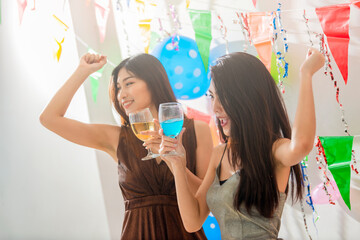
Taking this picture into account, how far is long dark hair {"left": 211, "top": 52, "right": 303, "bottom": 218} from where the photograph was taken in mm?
1330

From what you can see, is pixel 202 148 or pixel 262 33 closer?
pixel 202 148

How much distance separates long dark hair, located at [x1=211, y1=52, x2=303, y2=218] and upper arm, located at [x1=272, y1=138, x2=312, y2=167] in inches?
0.9

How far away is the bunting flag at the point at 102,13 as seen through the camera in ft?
9.23

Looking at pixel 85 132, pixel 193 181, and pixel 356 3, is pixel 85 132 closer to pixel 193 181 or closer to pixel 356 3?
pixel 193 181

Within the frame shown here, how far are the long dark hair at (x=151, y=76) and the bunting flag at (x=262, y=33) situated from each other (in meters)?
0.51

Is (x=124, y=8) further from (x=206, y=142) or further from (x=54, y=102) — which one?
(x=206, y=142)

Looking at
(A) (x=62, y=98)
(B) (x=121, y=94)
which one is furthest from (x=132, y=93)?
(A) (x=62, y=98)

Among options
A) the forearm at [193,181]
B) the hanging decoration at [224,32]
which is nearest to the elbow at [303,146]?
the forearm at [193,181]

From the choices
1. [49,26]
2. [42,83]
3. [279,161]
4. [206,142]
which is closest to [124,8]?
[49,26]

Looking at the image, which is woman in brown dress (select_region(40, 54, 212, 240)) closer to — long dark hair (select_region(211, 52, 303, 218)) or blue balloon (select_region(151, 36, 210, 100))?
blue balloon (select_region(151, 36, 210, 100))

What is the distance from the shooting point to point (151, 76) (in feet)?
6.39

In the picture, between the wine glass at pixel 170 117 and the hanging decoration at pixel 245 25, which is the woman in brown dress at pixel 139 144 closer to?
the wine glass at pixel 170 117

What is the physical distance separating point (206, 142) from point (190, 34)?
0.96 metres

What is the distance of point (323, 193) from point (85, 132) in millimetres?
1229
